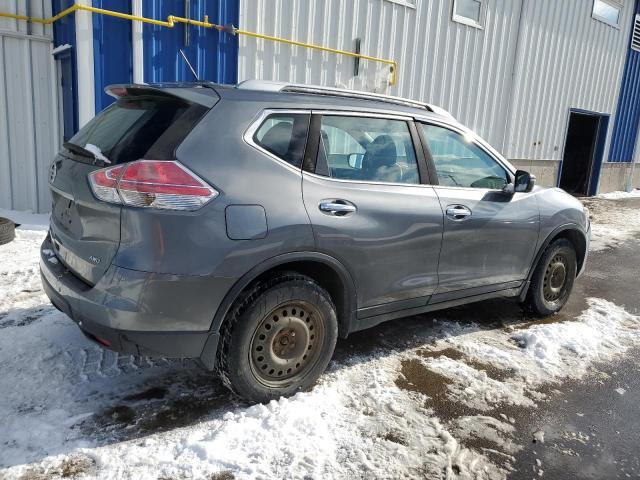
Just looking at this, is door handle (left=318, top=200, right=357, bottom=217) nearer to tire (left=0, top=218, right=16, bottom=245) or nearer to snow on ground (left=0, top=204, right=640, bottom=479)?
snow on ground (left=0, top=204, right=640, bottom=479)

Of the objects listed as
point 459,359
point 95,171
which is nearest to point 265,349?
point 95,171

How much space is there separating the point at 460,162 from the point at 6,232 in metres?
5.07

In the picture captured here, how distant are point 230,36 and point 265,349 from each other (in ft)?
19.1

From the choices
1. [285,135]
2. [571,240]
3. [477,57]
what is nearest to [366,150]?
[285,135]

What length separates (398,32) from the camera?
9477 millimetres

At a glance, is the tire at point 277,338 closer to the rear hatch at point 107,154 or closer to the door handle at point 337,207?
the door handle at point 337,207

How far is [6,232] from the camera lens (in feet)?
19.2

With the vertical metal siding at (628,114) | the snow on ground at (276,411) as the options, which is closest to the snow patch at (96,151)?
the snow on ground at (276,411)

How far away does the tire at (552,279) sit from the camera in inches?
175

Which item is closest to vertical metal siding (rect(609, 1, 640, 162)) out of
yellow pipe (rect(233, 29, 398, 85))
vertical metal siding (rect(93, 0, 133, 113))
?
yellow pipe (rect(233, 29, 398, 85))

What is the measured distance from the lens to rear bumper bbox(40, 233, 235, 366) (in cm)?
245

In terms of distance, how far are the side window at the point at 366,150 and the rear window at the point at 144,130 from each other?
2.57 feet

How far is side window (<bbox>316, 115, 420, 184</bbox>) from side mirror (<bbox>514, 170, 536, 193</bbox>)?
3.31ft

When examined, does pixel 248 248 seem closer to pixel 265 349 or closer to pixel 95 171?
pixel 265 349
